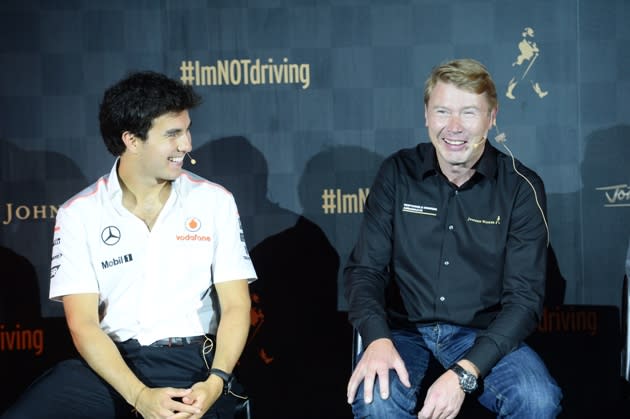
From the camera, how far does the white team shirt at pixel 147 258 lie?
7.56ft

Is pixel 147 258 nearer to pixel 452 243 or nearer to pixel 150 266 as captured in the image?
pixel 150 266

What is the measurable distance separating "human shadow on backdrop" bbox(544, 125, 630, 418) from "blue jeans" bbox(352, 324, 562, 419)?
983mm

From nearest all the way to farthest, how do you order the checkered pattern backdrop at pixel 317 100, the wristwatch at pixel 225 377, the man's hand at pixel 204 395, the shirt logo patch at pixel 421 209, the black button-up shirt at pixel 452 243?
the man's hand at pixel 204 395 < the wristwatch at pixel 225 377 < the black button-up shirt at pixel 452 243 < the shirt logo patch at pixel 421 209 < the checkered pattern backdrop at pixel 317 100

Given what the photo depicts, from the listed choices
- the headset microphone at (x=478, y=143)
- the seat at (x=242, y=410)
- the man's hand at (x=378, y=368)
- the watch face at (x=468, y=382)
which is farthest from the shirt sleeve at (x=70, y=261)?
the headset microphone at (x=478, y=143)

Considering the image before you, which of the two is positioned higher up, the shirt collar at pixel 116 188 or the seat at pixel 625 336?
the shirt collar at pixel 116 188

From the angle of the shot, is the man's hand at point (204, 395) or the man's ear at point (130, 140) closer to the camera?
the man's hand at point (204, 395)

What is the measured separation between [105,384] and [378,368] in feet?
2.84

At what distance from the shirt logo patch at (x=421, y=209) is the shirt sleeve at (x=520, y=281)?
0.26 m

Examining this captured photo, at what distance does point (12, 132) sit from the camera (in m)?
2.99

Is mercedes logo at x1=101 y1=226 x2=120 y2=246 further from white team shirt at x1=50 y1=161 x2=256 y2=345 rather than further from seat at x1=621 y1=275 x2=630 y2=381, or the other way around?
seat at x1=621 y1=275 x2=630 y2=381

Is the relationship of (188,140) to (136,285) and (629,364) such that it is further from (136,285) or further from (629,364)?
(629,364)

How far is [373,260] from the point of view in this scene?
7.77ft

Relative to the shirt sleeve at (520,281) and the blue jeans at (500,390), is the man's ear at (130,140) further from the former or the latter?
the shirt sleeve at (520,281)

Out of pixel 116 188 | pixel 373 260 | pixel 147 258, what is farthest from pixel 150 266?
pixel 373 260
